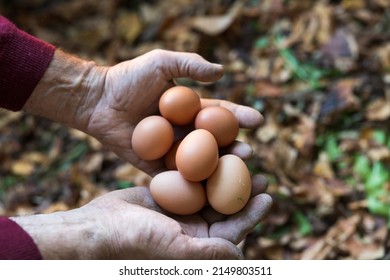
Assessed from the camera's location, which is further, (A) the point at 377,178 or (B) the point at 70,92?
(A) the point at 377,178

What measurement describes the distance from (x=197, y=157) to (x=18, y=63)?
0.59 meters

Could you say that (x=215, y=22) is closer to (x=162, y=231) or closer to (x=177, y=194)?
(x=177, y=194)

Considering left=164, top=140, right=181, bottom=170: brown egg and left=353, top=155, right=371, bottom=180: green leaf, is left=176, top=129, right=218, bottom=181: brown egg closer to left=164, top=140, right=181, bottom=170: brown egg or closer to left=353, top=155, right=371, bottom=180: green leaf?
left=164, top=140, right=181, bottom=170: brown egg

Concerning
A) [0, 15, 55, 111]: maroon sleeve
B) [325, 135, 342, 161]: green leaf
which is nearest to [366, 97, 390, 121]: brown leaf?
[325, 135, 342, 161]: green leaf

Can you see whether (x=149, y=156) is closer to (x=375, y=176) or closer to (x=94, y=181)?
(x=94, y=181)

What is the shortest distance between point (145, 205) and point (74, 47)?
158 centimetres

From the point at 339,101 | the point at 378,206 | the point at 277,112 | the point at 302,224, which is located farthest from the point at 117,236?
the point at 339,101

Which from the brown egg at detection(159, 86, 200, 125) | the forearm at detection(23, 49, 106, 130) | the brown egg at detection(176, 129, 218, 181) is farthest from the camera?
the forearm at detection(23, 49, 106, 130)

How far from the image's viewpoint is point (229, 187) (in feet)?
4.34

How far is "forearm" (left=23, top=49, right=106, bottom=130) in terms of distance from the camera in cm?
157

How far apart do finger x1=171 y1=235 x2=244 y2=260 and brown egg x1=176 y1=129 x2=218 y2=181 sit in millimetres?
167

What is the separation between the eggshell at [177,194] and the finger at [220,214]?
47 mm

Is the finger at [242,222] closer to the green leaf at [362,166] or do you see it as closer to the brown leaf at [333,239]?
the brown leaf at [333,239]

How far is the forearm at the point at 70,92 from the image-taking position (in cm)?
157
